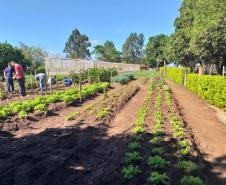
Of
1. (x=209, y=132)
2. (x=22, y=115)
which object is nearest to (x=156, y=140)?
(x=209, y=132)

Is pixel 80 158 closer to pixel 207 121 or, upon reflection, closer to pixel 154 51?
pixel 207 121

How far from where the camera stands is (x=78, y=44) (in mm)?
119562

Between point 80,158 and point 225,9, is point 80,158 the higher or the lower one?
the lower one

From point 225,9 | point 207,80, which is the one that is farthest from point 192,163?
point 225,9

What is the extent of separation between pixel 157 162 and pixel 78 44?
116 m

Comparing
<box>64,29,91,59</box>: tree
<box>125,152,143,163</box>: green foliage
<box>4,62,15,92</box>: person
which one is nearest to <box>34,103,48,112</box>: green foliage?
<box>125,152,143,163</box>: green foliage

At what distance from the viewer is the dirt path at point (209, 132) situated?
Result: 264 inches

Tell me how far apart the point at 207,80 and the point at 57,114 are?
806 centimetres

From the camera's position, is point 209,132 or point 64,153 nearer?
point 64,153

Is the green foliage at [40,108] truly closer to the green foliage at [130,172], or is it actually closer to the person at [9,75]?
the green foliage at [130,172]

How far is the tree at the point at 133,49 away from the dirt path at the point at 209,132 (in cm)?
11510

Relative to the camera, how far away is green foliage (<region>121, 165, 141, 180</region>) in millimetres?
5464

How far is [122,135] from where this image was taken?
8.60 metres

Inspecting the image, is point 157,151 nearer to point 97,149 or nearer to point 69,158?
point 97,149
